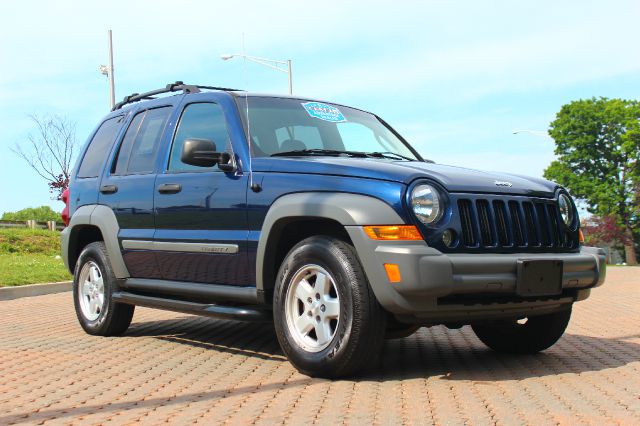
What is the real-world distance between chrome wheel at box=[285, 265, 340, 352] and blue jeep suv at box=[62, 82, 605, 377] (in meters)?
0.01

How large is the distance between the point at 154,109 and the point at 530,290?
12.6 ft

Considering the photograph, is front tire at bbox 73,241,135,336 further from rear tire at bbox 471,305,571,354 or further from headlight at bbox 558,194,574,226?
headlight at bbox 558,194,574,226

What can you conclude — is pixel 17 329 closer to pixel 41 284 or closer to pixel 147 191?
pixel 147 191

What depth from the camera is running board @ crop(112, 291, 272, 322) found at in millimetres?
5699

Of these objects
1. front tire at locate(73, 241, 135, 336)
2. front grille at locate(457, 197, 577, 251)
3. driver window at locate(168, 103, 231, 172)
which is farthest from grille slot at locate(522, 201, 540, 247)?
front tire at locate(73, 241, 135, 336)

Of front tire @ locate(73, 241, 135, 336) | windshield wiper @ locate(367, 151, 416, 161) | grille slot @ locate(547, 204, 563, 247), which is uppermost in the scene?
A: windshield wiper @ locate(367, 151, 416, 161)

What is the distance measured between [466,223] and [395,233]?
0.51 m

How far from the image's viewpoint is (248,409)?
14.4 feet

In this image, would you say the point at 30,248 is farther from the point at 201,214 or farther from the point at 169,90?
the point at 201,214

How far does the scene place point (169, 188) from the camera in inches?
255

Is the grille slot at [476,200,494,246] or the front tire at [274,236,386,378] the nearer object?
the front tire at [274,236,386,378]

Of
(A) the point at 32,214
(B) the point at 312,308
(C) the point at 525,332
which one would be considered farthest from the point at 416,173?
(A) the point at 32,214

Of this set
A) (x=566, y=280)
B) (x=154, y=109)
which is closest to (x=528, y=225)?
(x=566, y=280)

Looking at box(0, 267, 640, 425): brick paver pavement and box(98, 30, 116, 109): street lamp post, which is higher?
box(98, 30, 116, 109): street lamp post
